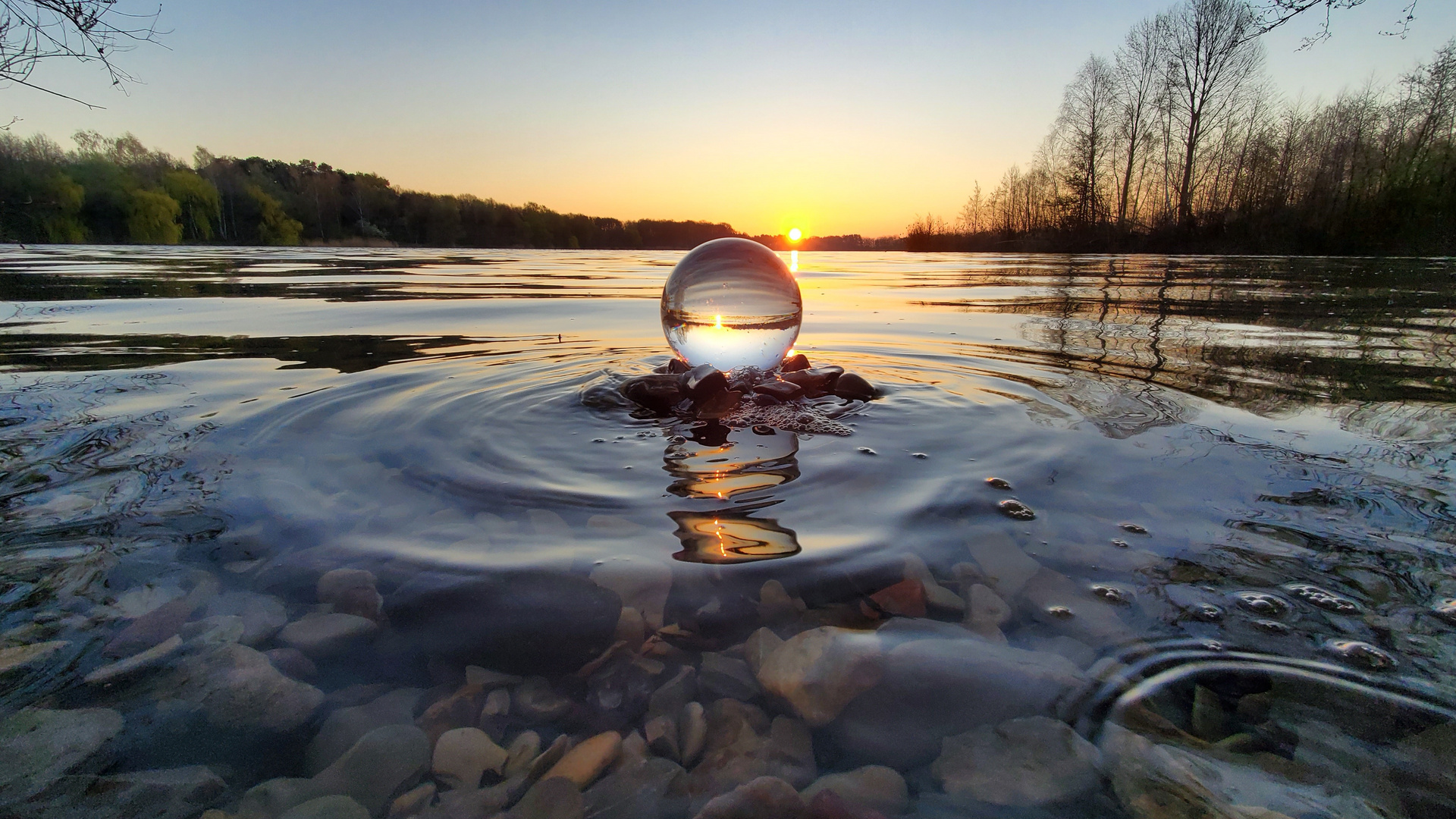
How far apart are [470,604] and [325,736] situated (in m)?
0.45

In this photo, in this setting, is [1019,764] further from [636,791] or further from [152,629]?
[152,629]

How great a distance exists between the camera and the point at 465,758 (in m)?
1.16

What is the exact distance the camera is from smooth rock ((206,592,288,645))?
1496 millimetres

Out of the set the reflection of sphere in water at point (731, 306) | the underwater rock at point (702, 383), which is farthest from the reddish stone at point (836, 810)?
the reflection of sphere in water at point (731, 306)

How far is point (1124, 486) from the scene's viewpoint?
7.79 feet

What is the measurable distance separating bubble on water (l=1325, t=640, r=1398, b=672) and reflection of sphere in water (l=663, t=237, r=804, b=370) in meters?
2.91

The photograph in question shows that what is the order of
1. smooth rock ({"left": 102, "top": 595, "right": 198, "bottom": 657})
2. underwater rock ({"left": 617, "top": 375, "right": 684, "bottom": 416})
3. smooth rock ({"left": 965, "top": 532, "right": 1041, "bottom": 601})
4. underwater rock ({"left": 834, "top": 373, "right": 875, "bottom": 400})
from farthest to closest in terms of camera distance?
underwater rock ({"left": 834, "top": 373, "right": 875, "bottom": 400})
underwater rock ({"left": 617, "top": 375, "right": 684, "bottom": 416})
smooth rock ({"left": 965, "top": 532, "right": 1041, "bottom": 601})
smooth rock ({"left": 102, "top": 595, "right": 198, "bottom": 657})

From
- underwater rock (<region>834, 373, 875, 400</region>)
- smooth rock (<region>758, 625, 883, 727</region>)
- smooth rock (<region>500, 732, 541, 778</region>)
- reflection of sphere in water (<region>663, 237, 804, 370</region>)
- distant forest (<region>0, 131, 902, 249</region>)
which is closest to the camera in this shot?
smooth rock (<region>500, 732, 541, 778</region>)

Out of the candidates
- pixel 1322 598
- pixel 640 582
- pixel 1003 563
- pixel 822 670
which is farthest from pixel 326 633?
pixel 1322 598

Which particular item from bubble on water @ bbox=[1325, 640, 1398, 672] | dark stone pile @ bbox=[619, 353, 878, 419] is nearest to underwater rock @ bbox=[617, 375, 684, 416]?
dark stone pile @ bbox=[619, 353, 878, 419]

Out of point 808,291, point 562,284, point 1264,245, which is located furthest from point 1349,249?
point 562,284

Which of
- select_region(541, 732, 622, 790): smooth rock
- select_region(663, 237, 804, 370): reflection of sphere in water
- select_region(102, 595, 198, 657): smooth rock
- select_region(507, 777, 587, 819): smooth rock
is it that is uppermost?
select_region(663, 237, 804, 370): reflection of sphere in water

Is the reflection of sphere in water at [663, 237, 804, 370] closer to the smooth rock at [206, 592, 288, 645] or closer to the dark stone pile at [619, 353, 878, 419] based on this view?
the dark stone pile at [619, 353, 878, 419]

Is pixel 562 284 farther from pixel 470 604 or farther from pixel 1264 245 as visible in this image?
pixel 1264 245
